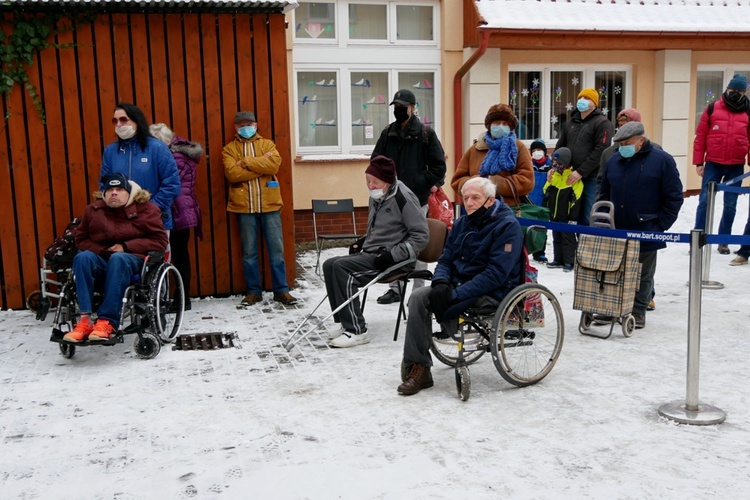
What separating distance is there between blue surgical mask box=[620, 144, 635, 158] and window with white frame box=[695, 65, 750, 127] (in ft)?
26.2

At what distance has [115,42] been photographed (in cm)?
775

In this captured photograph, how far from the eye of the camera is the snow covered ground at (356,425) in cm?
388

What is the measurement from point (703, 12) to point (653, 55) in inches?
41.9

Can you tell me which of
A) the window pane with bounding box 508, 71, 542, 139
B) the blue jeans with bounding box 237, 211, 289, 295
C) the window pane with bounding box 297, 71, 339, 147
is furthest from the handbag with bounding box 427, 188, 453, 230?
the window pane with bounding box 508, 71, 542, 139

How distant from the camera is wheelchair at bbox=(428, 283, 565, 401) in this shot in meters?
4.99

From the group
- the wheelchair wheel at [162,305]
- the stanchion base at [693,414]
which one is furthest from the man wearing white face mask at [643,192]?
the wheelchair wheel at [162,305]

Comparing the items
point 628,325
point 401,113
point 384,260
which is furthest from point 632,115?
point 384,260

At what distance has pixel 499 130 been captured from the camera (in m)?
7.01

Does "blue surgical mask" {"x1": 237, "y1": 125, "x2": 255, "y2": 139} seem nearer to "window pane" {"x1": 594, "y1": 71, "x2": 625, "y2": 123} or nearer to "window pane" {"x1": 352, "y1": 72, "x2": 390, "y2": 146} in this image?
"window pane" {"x1": 352, "y1": 72, "x2": 390, "y2": 146}

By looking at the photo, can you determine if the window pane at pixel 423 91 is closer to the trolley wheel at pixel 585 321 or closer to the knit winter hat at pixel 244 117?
the knit winter hat at pixel 244 117

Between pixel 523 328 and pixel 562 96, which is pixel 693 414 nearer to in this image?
pixel 523 328

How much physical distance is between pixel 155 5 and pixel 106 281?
3.06 m

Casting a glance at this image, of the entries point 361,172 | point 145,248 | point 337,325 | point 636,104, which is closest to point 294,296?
point 337,325

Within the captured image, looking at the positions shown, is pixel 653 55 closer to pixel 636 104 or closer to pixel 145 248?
pixel 636 104
